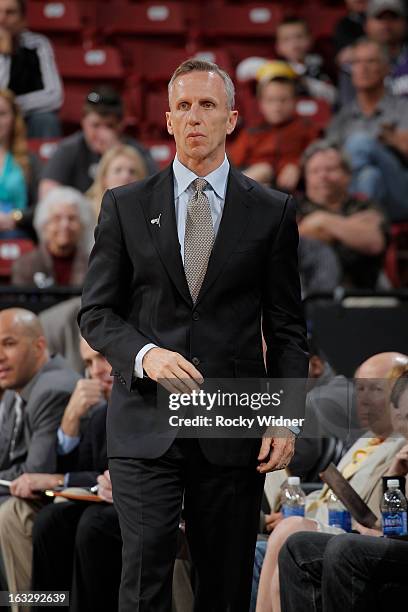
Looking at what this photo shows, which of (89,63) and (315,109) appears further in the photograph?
(89,63)

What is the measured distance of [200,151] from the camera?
261cm

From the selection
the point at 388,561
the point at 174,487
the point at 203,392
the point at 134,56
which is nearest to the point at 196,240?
the point at 203,392

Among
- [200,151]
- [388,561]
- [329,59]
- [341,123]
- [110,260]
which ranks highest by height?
[329,59]

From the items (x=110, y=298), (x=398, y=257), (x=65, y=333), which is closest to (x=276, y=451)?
(x=110, y=298)

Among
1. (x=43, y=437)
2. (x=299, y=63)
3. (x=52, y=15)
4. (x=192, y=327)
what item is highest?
(x=52, y=15)

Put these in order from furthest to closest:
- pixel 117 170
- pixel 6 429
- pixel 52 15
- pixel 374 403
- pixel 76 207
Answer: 1. pixel 52 15
2. pixel 117 170
3. pixel 76 207
4. pixel 6 429
5. pixel 374 403

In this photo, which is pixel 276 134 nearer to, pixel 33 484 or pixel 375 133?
pixel 375 133

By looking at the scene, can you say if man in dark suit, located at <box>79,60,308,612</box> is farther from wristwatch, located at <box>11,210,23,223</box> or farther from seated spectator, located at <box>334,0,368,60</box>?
seated spectator, located at <box>334,0,368,60</box>

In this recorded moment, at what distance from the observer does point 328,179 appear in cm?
692

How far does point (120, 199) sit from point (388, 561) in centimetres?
123

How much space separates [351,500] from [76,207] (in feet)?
10.5

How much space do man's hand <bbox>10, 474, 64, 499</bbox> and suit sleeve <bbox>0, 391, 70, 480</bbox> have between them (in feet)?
0.26

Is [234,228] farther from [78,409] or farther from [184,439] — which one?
[78,409]

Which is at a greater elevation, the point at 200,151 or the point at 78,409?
the point at 200,151
